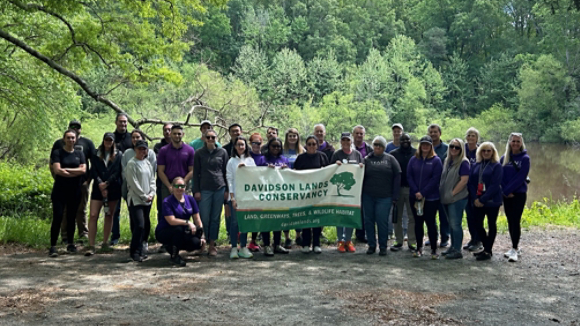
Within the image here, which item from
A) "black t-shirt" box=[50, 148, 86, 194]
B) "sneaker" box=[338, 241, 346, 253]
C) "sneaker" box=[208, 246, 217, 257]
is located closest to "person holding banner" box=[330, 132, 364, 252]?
"sneaker" box=[338, 241, 346, 253]

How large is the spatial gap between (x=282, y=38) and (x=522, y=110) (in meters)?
41.6

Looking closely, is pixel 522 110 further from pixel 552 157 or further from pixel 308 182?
pixel 308 182

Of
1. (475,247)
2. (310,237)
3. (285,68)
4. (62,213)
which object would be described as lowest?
(475,247)

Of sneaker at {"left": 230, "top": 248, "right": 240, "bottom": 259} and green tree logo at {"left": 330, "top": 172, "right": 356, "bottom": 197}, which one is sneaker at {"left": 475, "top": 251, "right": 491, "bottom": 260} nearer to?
green tree logo at {"left": 330, "top": 172, "right": 356, "bottom": 197}

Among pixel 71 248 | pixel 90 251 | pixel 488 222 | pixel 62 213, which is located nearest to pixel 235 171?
pixel 90 251

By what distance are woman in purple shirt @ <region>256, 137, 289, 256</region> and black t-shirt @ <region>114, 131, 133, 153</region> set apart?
2.15 meters

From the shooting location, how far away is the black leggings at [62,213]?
25.9 feet

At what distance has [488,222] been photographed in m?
7.92

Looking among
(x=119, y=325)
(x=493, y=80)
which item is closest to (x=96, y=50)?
(x=119, y=325)

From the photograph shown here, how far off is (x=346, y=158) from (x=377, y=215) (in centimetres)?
102

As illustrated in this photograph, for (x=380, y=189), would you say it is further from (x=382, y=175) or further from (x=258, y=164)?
(x=258, y=164)

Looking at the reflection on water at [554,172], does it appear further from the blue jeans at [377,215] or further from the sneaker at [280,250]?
the sneaker at [280,250]

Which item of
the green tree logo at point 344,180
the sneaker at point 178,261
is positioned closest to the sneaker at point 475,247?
the green tree logo at point 344,180

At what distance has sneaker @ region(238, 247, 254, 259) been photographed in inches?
311
